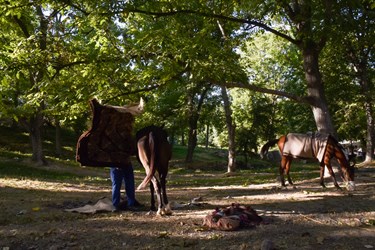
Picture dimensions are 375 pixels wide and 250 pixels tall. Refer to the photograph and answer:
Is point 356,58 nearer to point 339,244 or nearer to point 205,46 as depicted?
point 205,46

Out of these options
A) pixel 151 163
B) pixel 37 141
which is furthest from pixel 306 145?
pixel 37 141

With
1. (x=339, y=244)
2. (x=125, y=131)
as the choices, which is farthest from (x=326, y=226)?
(x=125, y=131)

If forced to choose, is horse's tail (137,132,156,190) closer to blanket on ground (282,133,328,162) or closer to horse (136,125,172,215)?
horse (136,125,172,215)

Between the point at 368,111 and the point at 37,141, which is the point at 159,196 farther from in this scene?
the point at 368,111

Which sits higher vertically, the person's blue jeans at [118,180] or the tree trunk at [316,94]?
the tree trunk at [316,94]

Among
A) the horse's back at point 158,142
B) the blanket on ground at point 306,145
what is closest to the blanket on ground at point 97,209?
the horse's back at point 158,142

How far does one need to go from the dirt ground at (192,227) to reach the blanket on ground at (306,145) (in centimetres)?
206

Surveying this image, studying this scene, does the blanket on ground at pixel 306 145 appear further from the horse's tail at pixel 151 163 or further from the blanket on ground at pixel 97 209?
the blanket on ground at pixel 97 209

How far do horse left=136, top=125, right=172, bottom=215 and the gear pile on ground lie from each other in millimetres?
1519

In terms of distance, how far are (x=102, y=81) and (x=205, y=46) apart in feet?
13.2

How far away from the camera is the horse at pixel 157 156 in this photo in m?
8.29

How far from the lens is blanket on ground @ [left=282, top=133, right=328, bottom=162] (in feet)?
40.2

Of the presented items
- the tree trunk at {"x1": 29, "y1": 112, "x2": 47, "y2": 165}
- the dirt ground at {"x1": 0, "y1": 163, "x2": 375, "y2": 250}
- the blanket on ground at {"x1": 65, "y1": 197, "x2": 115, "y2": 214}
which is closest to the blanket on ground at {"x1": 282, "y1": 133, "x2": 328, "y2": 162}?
the dirt ground at {"x1": 0, "y1": 163, "x2": 375, "y2": 250}

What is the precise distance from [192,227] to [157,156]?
6.28ft
